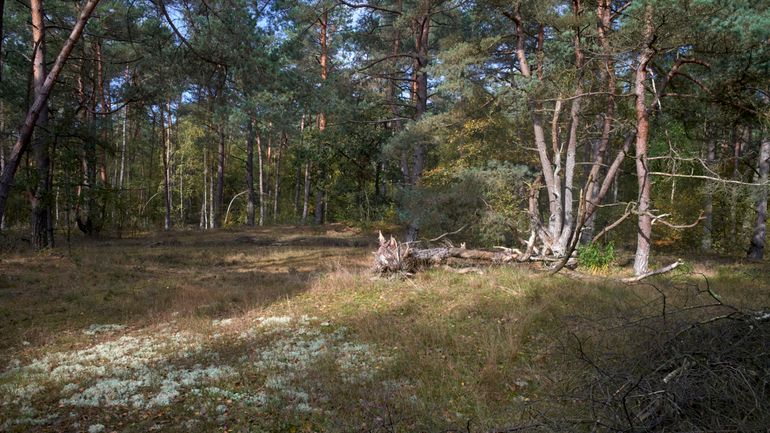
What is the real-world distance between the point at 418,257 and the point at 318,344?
532 centimetres

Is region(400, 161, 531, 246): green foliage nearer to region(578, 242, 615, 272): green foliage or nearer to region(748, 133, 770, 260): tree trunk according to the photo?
region(578, 242, 615, 272): green foliage

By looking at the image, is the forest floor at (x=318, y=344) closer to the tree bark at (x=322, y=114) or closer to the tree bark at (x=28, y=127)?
the tree bark at (x=28, y=127)

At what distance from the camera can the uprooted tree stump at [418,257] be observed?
1065 cm

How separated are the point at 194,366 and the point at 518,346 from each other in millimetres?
4216

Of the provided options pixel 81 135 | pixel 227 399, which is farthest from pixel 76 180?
pixel 227 399

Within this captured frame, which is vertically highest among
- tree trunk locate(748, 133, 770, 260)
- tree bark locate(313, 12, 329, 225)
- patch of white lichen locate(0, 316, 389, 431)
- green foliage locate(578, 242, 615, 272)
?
tree bark locate(313, 12, 329, 225)

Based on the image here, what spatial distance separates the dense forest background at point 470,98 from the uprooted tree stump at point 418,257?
106cm

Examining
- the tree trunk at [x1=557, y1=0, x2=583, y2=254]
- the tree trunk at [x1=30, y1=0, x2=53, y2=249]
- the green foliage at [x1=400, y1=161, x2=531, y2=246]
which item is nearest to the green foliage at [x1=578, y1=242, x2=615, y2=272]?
the tree trunk at [x1=557, y1=0, x2=583, y2=254]

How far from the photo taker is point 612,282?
9359 mm

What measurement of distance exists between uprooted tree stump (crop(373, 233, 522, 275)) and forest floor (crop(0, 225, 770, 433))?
0.49 meters

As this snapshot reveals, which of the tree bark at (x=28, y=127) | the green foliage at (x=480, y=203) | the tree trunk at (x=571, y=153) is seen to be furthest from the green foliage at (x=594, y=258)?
the tree bark at (x=28, y=127)

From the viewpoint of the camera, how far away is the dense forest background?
10555 millimetres

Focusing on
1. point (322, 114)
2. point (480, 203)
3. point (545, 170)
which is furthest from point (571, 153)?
point (322, 114)

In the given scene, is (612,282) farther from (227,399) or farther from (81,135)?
(81,135)
